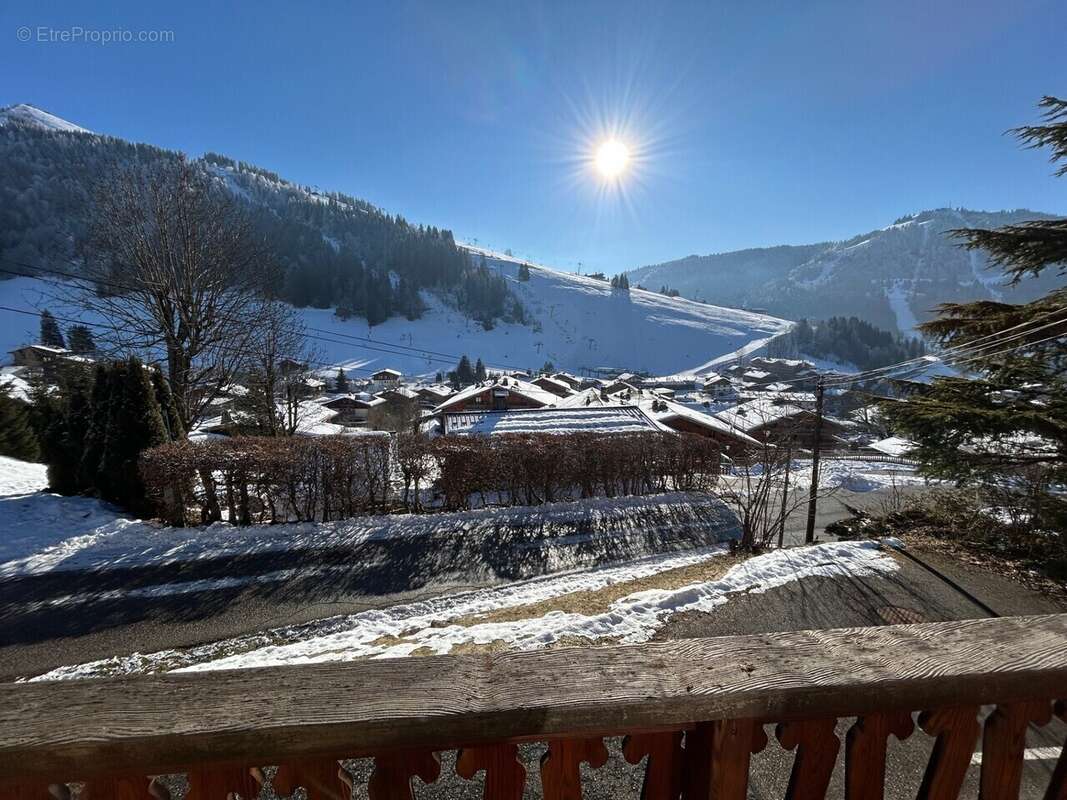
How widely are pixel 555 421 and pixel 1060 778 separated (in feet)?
67.8

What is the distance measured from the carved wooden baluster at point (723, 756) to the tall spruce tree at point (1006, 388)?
7580 mm

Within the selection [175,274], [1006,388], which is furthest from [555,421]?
[1006,388]

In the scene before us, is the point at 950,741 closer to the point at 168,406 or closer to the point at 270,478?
the point at 270,478

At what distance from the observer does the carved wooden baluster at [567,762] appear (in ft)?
3.52

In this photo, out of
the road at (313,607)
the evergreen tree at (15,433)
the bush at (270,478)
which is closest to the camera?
the road at (313,607)

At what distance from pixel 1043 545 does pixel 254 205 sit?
197 m

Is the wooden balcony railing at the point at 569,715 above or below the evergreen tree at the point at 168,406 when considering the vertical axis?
above

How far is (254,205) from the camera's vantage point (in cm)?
15388

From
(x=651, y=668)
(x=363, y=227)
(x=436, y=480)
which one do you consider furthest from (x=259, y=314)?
(x=363, y=227)

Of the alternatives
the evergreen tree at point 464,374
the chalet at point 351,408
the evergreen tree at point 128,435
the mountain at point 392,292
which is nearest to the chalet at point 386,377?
the evergreen tree at point 464,374

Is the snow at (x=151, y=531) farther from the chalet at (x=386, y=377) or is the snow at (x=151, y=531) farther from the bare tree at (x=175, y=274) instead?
the chalet at (x=386, y=377)

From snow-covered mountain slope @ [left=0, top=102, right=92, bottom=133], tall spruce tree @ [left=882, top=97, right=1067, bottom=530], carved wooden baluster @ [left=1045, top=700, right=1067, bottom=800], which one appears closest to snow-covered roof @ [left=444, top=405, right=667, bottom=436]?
tall spruce tree @ [left=882, top=97, right=1067, bottom=530]

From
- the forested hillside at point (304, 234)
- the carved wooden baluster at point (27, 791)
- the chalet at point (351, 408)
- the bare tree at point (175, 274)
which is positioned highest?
the forested hillside at point (304, 234)

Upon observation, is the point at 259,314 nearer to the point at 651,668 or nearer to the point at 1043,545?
the point at 651,668
